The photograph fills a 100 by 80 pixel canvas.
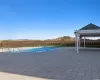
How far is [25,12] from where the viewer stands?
24.3 metres

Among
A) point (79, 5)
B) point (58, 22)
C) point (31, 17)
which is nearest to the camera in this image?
point (79, 5)

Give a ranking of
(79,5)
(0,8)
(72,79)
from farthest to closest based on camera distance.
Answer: (0,8) → (79,5) → (72,79)

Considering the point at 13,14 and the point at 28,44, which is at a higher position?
the point at 13,14

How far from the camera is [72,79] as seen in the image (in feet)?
17.0

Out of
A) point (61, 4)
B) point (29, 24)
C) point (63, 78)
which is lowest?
point (63, 78)

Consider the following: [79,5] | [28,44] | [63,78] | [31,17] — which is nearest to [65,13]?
[79,5]

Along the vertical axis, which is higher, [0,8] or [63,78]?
[0,8]

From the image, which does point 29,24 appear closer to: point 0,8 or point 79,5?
point 0,8

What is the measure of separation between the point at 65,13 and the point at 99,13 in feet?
15.3

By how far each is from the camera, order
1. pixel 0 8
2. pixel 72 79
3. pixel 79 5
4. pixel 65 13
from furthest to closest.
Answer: pixel 65 13, pixel 0 8, pixel 79 5, pixel 72 79

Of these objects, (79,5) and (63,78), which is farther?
(79,5)

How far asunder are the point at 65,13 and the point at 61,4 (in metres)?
2.87

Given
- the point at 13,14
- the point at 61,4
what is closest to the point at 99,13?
the point at 61,4

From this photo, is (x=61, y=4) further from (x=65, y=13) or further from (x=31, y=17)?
(x=31, y=17)
